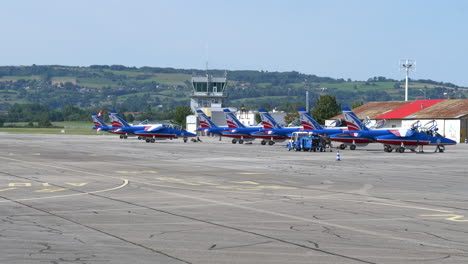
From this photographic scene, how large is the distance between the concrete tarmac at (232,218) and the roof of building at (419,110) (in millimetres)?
57485

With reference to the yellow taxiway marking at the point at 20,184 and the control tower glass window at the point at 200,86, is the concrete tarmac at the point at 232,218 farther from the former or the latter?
the control tower glass window at the point at 200,86

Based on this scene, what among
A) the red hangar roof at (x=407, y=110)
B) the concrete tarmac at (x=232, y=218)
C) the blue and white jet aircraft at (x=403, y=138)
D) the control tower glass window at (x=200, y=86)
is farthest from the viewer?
the control tower glass window at (x=200, y=86)

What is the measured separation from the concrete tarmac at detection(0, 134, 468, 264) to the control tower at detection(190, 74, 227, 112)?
11642cm

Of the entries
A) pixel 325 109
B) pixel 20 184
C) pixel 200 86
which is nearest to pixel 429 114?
pixel 325 109

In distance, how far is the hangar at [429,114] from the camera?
84.1 m

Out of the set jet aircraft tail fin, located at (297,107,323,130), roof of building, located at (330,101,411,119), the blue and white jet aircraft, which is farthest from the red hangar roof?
the blue and white jet aircraft

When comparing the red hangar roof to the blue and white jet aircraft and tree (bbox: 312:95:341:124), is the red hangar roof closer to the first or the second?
tree (bbox: 312:95:341:124)

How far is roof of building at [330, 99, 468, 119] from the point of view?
287ft

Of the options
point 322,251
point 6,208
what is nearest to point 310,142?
point 6,208

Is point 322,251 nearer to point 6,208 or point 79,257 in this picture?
point 79,257

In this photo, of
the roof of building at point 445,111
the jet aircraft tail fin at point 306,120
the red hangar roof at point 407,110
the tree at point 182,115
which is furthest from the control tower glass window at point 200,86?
the jet aircraft tail fin at point 306,120

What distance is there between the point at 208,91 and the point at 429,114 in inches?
2671

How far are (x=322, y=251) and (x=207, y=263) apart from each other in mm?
2455

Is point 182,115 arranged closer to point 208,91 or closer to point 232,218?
point 208,91
